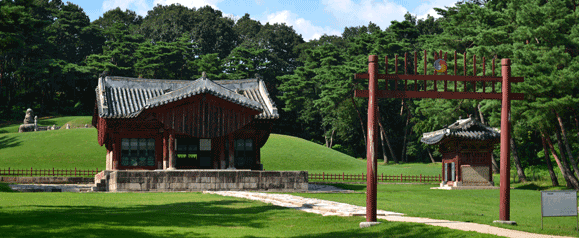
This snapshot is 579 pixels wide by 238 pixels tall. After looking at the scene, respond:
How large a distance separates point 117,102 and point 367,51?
2221 inches

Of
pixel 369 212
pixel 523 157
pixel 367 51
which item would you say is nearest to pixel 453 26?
pixel 523 157

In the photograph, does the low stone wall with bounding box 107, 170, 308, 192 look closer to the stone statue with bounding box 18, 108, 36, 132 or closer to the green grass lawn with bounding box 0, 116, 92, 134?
the stone statue with bounding box 18, 108, 36, 132

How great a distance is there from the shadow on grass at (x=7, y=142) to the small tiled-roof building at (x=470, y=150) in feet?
139

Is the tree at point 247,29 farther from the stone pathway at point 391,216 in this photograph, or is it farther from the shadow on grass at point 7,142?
the stone pathway at point 391,216

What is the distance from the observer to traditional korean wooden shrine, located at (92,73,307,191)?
34.5 metres

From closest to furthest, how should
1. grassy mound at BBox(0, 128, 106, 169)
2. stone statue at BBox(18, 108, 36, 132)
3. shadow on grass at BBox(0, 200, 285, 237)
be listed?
shadow on grass at BBox(0, 200, 285, 237)
grassy mound at BBox(0, 128, 106, 169)
stone statue at BBox(18, 108, 36, 132)

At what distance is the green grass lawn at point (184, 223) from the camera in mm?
13547

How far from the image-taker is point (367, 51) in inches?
3553

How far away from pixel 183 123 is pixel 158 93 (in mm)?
8872

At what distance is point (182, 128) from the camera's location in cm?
3503

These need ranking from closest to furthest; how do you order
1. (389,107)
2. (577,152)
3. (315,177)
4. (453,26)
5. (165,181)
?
(165,181)
(577,152)
(315,177)
(453,26)
(389,107)

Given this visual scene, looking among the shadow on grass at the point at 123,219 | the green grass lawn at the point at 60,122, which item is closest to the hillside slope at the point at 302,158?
the green grass lawn at the point at 60,122

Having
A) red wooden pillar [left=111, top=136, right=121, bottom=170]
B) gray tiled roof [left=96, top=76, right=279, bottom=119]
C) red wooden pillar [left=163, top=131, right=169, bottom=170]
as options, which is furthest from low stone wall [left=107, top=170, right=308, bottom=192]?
red wooden pillar [left=111, top=136, right=121, bottom=170]

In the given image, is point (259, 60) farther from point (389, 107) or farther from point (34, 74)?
point (34, 74)
